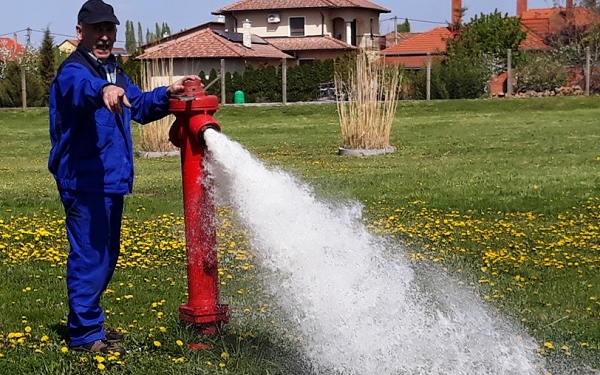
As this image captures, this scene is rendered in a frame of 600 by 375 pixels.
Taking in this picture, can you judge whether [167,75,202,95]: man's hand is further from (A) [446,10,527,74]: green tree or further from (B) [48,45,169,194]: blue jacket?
(A) [446,10,527,74]: green tree

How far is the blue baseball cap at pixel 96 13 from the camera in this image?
171 inches

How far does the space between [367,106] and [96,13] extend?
42.8 ft

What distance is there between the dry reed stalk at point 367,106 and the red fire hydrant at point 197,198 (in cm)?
1224

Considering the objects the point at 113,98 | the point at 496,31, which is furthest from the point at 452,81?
the point at 113,98

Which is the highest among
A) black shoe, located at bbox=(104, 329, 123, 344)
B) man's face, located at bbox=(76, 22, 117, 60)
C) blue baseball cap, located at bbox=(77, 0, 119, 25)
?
blue baseball cap, located at bbox=(77, 0, 119, 25)

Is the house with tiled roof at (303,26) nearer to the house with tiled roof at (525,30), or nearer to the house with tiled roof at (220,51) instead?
the house with tiled roof at (220,51)

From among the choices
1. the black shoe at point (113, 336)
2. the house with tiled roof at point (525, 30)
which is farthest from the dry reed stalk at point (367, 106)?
the house with tiled roof at point (525, 30)

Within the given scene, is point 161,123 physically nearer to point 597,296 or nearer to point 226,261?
point 226,261

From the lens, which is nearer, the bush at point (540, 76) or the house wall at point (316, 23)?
the bush at point (540, 76)

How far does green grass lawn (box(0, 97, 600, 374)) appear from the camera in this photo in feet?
15.6

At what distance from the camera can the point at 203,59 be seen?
4909 cm

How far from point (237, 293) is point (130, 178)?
1.79 meters

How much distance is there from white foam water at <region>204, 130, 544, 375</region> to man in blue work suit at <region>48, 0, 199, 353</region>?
1.50ft

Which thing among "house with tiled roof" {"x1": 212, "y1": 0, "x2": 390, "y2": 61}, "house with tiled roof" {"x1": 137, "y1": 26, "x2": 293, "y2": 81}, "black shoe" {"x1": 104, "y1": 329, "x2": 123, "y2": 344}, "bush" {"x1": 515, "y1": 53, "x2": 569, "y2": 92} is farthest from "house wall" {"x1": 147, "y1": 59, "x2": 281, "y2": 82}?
"black shoe" {"x1": 104, "y1": 329, "x2": 123, "y2": 344}
